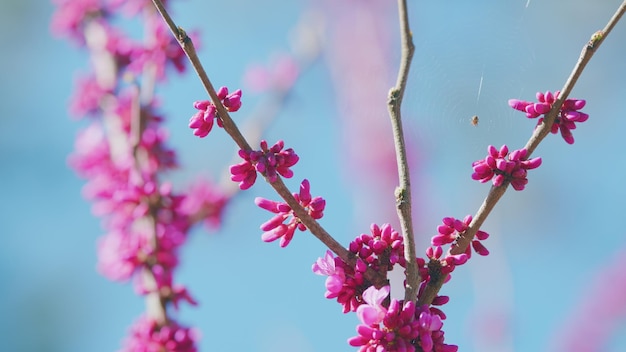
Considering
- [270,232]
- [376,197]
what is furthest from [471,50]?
[376,197]

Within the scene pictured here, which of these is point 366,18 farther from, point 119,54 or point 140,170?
point 140,170

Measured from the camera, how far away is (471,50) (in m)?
3.06

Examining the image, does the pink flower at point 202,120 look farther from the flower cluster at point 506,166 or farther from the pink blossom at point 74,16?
the pink blossom at point 74,16

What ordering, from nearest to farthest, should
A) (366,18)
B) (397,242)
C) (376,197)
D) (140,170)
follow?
(397,242) → (140,170) → (376,197) → (366,18)

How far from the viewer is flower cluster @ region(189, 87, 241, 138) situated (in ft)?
5.90

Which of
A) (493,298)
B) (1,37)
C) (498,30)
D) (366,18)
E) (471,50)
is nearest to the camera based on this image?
(498,30)

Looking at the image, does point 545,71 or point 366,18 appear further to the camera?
point 366,18

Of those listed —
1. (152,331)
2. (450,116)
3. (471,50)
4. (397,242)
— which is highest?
(471,50)

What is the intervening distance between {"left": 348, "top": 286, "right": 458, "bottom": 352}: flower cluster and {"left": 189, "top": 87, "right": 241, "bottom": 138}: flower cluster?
0.55 meters

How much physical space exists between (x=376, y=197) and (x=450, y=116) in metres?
3.50

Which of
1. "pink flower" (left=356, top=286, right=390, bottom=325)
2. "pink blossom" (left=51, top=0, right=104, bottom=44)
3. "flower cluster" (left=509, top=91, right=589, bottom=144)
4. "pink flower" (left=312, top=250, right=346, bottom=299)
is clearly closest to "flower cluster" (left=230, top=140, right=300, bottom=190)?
"pink flower" (left=312, top=250, right=346, bottom=299)

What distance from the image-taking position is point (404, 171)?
1775 millimetres

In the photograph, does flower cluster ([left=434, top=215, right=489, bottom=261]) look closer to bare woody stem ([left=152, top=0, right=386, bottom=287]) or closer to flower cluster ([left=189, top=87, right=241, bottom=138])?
bare woody stem ([left=152, top=0, right=386, bottom=287])

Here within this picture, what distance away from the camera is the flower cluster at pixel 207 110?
5.90 feet
